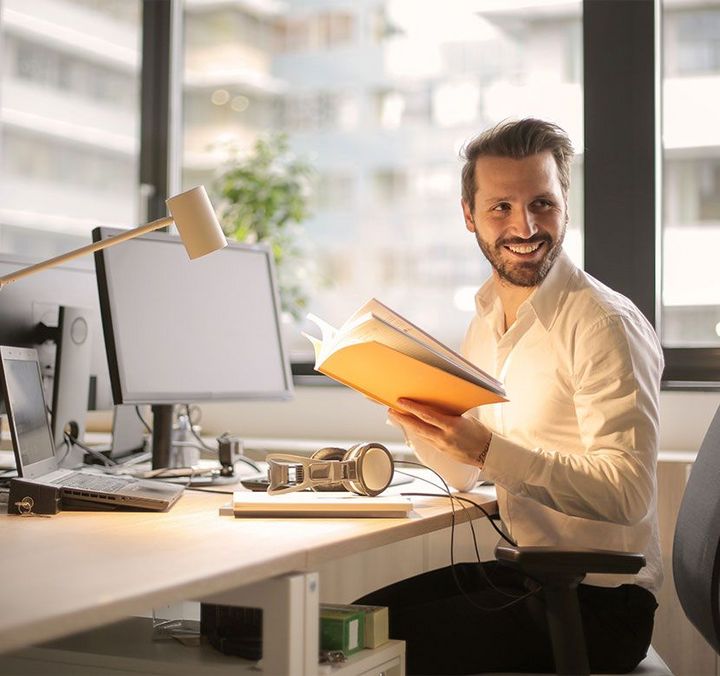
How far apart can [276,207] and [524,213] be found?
5.04ft

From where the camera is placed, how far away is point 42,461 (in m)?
1.95

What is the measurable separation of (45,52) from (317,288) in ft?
4.53

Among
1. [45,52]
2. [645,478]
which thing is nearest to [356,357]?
[645,478]

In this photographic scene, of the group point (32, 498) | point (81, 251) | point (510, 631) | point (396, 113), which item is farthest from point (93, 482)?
point (396, 113)

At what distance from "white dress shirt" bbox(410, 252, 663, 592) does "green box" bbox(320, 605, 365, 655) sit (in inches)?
13.0

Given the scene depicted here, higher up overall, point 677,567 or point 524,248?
point 524,248

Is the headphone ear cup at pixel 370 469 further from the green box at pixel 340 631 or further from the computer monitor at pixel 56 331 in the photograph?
the computer monitor at pixel 56 331

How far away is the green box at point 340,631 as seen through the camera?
1.55 meters

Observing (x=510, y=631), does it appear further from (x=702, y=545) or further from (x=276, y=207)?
(x=276, y=207)

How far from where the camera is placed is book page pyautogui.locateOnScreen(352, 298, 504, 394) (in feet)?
5.30

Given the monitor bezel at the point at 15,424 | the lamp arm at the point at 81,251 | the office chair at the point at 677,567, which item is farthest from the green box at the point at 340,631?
the lamp arm at the point at 81,251

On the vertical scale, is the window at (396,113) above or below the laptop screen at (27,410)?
above

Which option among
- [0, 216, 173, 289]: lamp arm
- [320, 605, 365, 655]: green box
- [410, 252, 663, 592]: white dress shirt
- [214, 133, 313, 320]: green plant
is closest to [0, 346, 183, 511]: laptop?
[0, 216, 173, 289]: lamp arm

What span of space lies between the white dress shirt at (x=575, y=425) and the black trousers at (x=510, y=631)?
0.05 meters
